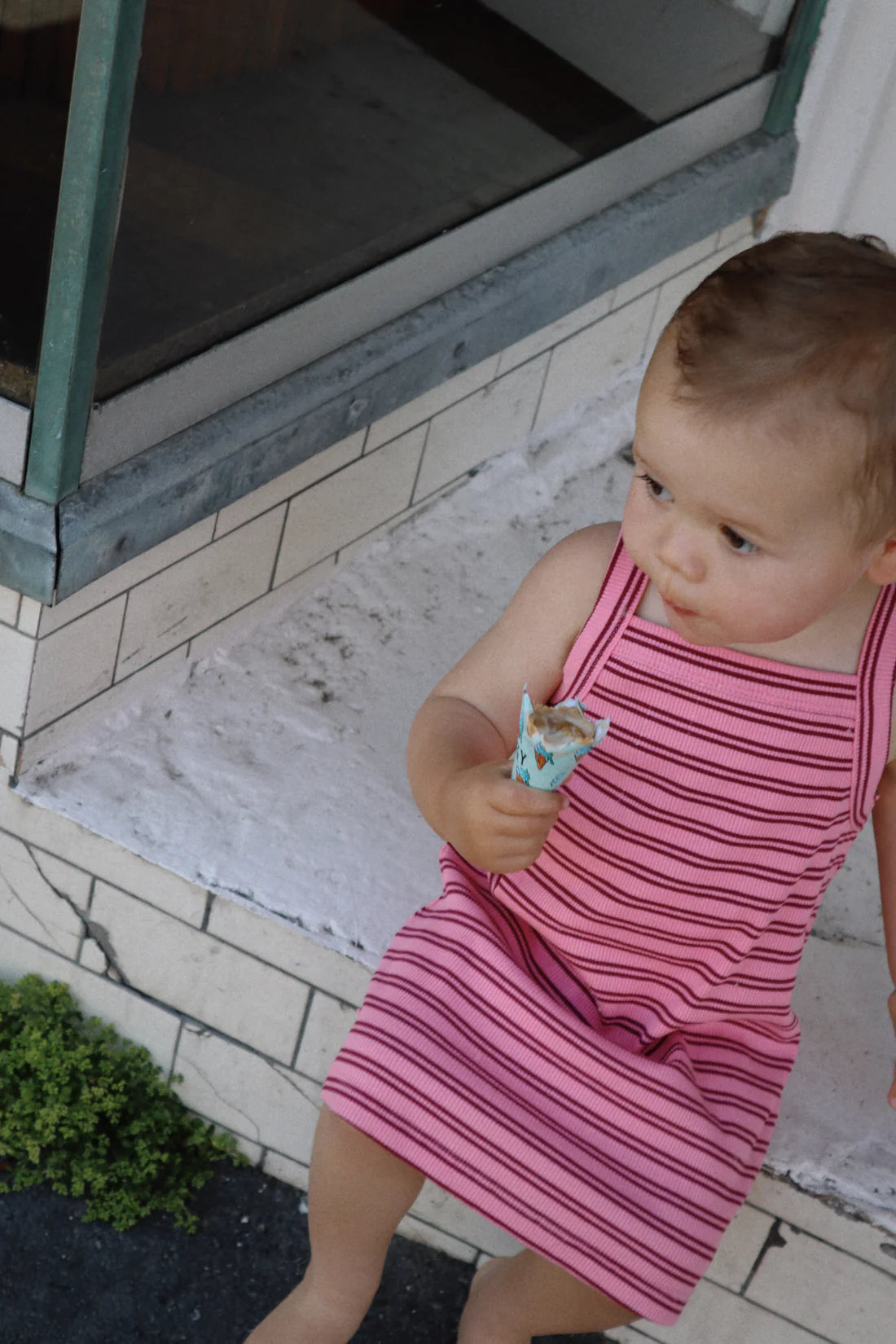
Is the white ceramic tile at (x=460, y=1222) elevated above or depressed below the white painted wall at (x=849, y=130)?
below

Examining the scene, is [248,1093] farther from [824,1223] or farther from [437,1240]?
[824,1223]

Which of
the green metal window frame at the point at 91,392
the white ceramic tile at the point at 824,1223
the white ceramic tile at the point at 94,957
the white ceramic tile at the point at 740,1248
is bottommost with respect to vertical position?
the white ceramic tile at the point at 94,957

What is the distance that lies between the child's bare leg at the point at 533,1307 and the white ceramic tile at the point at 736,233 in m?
1.94

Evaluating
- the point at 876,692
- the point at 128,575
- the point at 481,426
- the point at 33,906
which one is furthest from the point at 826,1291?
the point at 481,426

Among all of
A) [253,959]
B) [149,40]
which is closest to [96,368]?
[149,40]

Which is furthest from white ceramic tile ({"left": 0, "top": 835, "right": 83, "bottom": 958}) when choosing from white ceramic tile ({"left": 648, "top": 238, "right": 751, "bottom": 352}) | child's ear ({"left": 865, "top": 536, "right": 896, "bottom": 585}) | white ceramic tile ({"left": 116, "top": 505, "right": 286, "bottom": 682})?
white ceramic tile ({"left": 648, "top": 238, "right": 751, "bottom": 352})

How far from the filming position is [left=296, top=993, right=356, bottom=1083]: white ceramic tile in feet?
6.31

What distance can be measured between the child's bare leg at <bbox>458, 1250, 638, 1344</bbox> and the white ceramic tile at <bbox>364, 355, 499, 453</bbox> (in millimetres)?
1088

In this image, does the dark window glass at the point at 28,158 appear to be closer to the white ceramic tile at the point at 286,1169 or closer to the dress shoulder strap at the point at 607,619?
the dress shoulder strap at the point at 607,619

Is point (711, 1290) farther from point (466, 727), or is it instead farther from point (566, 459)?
point (566, 459)

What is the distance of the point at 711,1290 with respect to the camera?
189cm

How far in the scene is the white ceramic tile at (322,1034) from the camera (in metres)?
1.92

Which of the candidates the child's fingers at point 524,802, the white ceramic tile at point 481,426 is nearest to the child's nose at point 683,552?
the child's fingers at point 524,802

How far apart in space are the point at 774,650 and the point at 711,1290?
747 mm
